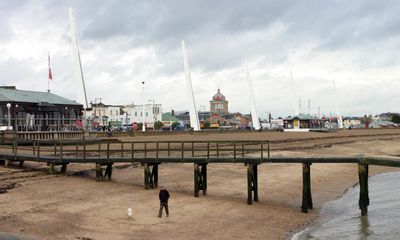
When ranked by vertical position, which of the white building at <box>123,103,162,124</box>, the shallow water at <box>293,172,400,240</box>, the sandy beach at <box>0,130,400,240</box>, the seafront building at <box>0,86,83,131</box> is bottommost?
the shallow water at <box>293,172,400,240</box>

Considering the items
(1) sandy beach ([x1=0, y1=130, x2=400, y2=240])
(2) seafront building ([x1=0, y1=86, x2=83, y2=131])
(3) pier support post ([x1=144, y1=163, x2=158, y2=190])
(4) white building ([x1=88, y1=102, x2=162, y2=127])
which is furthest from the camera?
(4) white building ([x1=88, y1=102, x2=162, y2=127])

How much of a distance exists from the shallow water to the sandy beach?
2.47ft

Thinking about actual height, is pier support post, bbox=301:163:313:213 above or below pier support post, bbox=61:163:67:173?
below

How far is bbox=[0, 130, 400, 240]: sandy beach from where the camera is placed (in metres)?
18.9

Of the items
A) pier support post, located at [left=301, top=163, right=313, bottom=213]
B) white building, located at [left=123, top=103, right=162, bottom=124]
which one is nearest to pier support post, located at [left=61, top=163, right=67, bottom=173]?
pier support post, located at [left=301, top=163, right=313, bottom=213]

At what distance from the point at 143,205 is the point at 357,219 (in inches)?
407

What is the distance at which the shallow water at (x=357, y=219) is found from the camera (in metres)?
20.2

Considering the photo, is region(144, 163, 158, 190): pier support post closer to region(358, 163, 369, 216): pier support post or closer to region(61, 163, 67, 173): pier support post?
region(61, 163, 67, 173): pier support post

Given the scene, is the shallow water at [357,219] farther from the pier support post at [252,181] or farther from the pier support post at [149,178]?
the pier support post at [149,178]

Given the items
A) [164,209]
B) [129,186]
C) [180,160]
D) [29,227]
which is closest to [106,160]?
[129,186]

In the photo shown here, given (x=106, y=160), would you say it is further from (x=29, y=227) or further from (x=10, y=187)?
(x=29, y=227)

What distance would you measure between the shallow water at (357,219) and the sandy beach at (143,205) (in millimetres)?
753

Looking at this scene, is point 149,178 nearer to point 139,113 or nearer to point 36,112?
point 36,112

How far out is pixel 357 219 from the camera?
23.8 meters
